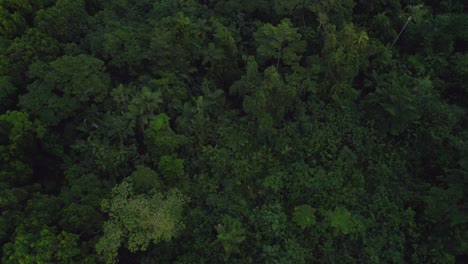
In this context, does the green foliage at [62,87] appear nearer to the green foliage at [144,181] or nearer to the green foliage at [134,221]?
the green foliage at [144,181]

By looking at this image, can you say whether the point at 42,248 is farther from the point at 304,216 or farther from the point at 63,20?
the point at 63,20

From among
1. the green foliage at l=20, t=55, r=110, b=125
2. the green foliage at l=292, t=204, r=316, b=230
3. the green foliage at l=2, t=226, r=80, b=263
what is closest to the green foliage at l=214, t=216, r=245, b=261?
the green foliage at l=292, t=204, r=316, b=230

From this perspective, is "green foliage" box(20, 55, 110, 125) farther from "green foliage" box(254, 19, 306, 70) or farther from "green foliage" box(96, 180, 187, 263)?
"green foliage" box(254, 19, 306, 70)

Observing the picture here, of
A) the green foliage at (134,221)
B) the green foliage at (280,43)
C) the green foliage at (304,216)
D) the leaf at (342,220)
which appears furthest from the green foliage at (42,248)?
the green foliage at (280,43)

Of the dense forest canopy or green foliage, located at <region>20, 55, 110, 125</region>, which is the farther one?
green foliage, located at <region>20, 55, 110, 125</region>

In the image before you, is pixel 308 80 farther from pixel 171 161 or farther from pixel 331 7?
pixel 171 161

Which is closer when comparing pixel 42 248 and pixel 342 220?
pixel 42 248

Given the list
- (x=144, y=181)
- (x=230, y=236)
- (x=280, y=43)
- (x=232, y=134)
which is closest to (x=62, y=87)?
(x=144, y=181)

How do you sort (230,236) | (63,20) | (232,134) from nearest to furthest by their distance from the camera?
1. (230,236)
2. (232,134)
3. (63,20)
